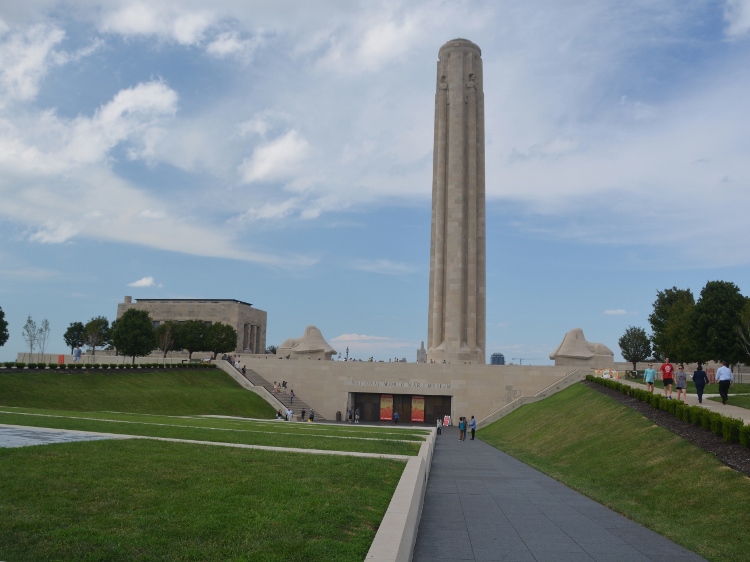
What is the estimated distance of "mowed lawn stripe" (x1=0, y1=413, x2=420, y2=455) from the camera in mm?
17578

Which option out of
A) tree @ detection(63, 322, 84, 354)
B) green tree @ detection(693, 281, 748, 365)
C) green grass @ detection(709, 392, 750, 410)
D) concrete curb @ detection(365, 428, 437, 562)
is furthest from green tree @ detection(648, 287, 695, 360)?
tree @ detection(63, 322, 84, 354)

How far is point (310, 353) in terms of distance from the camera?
62.1 meters

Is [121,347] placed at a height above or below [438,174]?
below

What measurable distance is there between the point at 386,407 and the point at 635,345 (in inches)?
1379

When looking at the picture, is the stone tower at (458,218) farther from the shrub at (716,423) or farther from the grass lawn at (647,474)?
the shrub at (716,423)

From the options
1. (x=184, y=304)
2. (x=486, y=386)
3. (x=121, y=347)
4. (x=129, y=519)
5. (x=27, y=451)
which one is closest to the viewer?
(x=129, y=519)

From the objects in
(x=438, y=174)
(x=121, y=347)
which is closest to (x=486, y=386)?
(x=438, y=174)

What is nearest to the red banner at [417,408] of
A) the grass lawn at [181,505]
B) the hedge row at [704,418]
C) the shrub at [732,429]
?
the hedge row at [704,418]

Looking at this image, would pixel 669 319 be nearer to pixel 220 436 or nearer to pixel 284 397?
pixel 284 397

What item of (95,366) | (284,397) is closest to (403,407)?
(284,397)

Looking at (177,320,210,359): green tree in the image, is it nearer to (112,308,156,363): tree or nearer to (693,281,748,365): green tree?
(112,308,156,363): tree

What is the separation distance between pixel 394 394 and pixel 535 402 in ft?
47.1

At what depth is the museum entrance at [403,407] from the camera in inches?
2137

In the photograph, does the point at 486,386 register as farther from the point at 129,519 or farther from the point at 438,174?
the point at 129,519
